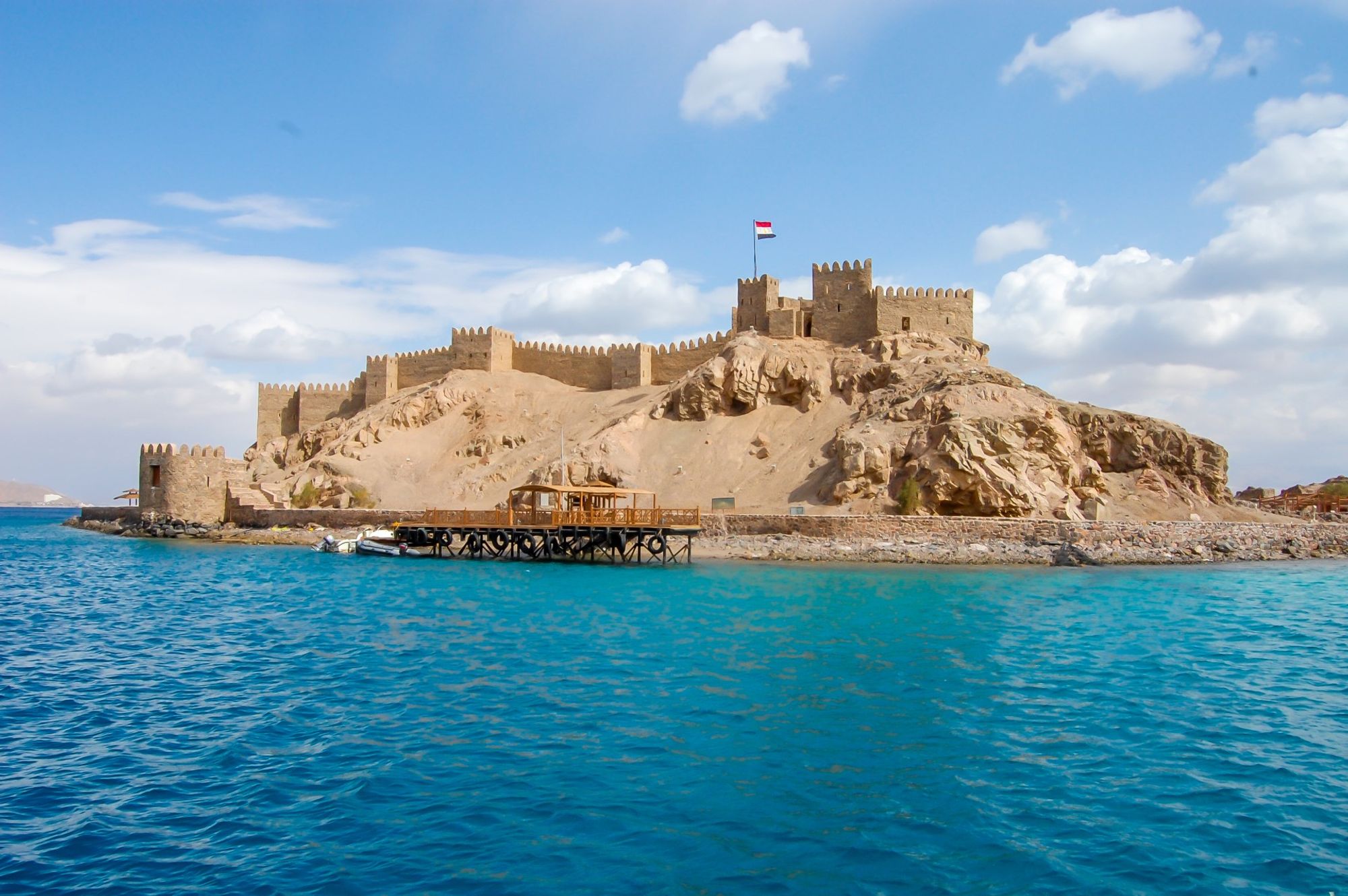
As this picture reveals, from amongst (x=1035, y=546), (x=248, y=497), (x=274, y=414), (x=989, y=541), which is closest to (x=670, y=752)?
(x=989, y=541)

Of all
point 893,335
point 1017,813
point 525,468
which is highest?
point 893,335

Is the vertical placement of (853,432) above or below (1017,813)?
above

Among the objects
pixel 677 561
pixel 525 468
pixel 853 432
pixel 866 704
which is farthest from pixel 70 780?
pixel 525 468

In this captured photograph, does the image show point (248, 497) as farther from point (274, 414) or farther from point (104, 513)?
point (104, 513)

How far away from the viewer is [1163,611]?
22.2 m

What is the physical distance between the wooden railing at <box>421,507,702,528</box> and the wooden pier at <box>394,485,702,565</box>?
25 mm

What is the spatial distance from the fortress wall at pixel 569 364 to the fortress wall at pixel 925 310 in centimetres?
1519

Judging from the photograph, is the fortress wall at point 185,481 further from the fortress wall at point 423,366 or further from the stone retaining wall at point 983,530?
the stone retaining wall at point 983,530

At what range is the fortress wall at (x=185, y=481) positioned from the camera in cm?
4406

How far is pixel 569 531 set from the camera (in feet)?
114

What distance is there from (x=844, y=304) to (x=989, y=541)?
54.4 ft

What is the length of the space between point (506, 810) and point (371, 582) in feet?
66.3

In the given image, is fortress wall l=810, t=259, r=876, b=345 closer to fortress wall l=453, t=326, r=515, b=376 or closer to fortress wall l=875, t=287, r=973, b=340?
fortress wall l=875, t=287, r=973, b=340

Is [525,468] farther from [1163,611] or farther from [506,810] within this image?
[506,810]
